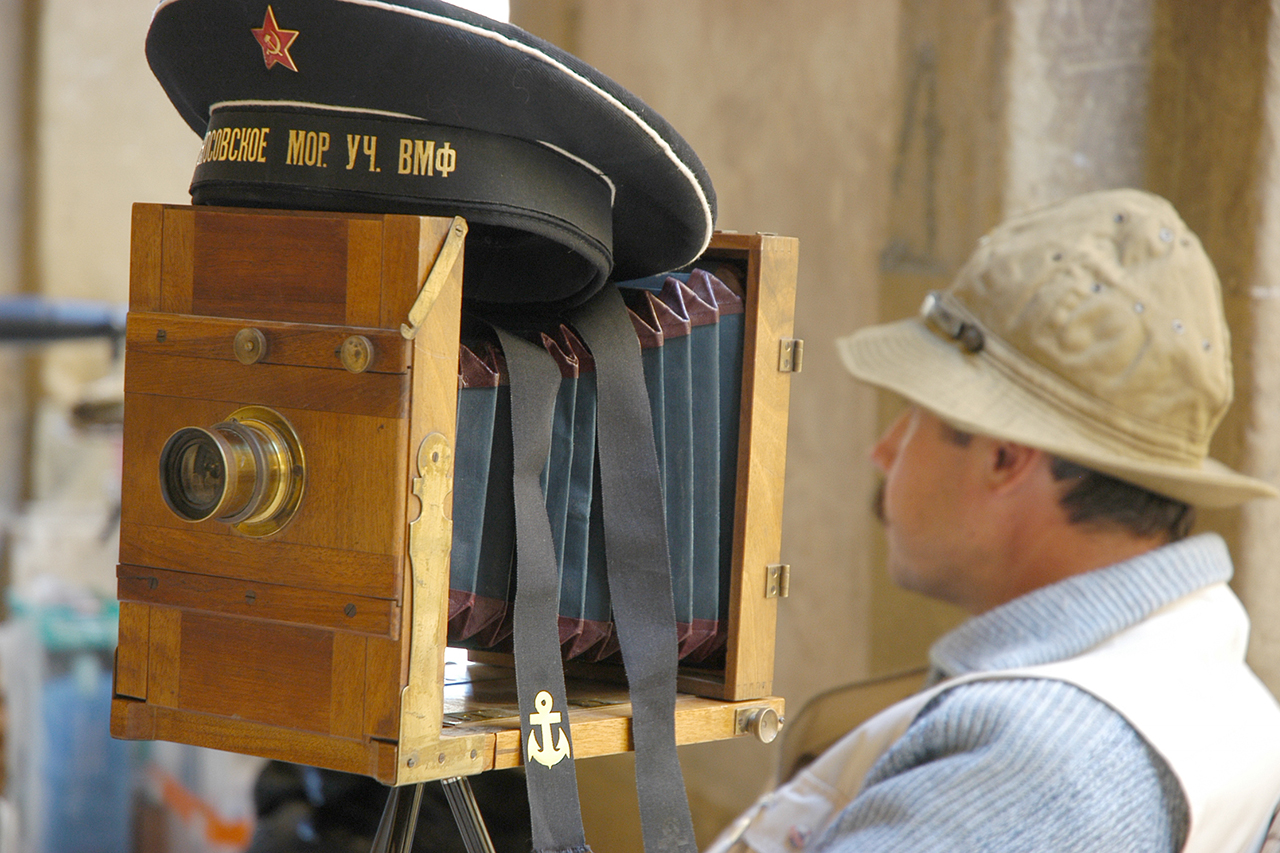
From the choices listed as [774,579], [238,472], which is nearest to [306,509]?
[238,472]

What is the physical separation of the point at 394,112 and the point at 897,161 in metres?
1.20

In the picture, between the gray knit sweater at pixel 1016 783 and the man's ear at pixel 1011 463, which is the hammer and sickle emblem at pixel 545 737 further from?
the man's ear at pixel 1011 463

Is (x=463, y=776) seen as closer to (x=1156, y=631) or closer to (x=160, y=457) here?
(x=160, y=457)

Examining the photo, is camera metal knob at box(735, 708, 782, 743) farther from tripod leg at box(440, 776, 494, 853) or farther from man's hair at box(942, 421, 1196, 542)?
man's hair at box(942, 421, 1196, 542)

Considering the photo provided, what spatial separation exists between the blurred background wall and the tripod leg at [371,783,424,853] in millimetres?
353

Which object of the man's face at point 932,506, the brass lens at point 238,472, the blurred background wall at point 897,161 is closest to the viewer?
the brass lens at point 238,472

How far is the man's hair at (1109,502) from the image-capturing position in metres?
1.17

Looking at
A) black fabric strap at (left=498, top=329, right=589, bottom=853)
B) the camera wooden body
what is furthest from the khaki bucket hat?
the camera wooden body

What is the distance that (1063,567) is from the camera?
120 centimetres

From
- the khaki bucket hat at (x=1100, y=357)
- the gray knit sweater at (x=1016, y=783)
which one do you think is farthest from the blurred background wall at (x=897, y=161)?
the khaki bucket hat at (x=1100, y=357)

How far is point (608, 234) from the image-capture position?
73 centimetres

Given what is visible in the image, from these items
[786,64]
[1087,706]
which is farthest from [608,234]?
[786,64]

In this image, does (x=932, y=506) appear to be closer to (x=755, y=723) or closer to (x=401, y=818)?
(x=755, y=723)

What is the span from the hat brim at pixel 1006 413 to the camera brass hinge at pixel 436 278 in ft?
1.98
